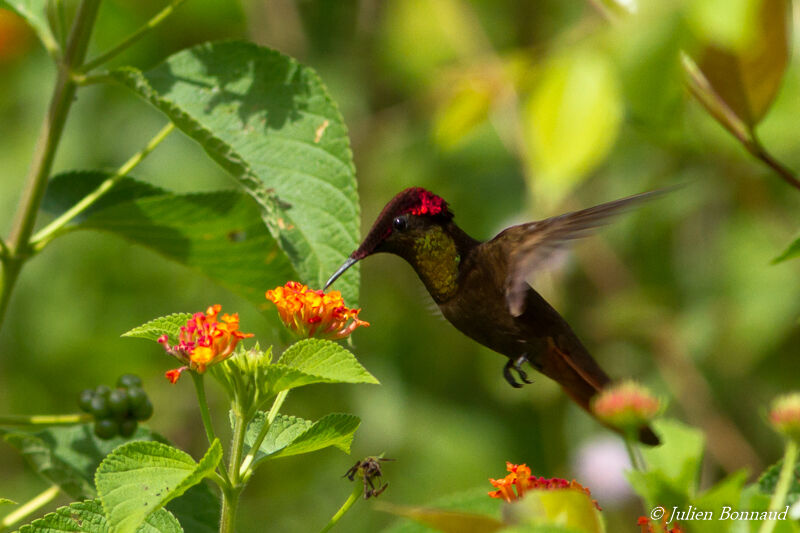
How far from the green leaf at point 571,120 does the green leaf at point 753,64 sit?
1.57ft

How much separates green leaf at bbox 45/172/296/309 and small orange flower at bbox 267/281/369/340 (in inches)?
15.6

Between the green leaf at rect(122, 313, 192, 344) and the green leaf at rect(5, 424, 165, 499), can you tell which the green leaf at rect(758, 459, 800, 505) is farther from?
the green leaf at rect(5, 424, 165, 499)

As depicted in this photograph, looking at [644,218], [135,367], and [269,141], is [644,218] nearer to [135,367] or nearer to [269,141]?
[135,367]

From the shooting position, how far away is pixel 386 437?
143 inches

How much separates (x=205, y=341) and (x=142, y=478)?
0.49ft

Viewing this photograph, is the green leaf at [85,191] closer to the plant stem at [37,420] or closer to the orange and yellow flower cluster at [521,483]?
the plant stem at [37,420]

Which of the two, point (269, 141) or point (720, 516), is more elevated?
point (269, 141)

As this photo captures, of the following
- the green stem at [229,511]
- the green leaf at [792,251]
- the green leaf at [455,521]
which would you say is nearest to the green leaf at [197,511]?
the green stem at [229,511]

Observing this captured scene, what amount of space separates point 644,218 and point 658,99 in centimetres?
227

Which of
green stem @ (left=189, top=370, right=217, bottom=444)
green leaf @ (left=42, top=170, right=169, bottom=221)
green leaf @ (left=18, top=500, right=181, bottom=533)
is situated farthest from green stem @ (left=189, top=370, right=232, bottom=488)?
green leaf @ (left=42, top=170, right=169, bottom=221)

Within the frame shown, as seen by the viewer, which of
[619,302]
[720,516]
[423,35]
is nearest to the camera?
[720,516]

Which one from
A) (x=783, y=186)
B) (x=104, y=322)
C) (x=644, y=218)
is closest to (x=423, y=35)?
(x=644, y=218)

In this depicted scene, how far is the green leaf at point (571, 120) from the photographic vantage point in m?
1.86

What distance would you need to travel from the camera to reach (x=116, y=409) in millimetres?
1455
